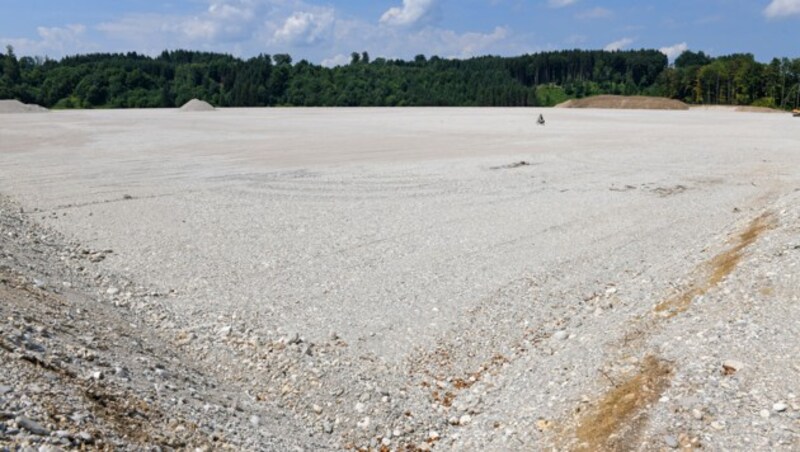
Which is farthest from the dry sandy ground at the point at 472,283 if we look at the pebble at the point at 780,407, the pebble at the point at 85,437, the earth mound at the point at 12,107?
the earth mound at the point at 12,107

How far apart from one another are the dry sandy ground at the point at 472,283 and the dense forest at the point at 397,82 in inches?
3677

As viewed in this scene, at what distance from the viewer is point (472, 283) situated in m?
12.7

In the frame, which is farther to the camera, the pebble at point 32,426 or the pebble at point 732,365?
the pebble at point 732,365

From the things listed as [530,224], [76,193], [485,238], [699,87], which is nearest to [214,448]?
[485,238]

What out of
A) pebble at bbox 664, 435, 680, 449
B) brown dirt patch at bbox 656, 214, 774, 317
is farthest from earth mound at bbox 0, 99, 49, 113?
pebble at bbox 664, 435, 680, 449

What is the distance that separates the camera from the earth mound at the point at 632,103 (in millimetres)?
104875

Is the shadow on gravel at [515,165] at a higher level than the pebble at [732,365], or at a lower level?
higher

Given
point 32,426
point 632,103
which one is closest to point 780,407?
point 32,426

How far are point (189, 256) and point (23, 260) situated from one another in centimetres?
334

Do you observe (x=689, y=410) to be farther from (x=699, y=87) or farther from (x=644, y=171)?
(x=699, y=87)

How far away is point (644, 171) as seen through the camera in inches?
1065

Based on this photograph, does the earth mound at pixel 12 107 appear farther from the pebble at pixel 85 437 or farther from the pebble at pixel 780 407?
the pebble at pixel 780 407

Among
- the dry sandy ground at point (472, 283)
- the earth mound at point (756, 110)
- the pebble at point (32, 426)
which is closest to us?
the pebble at point (32, 426)

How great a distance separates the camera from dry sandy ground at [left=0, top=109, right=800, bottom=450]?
7.38m
